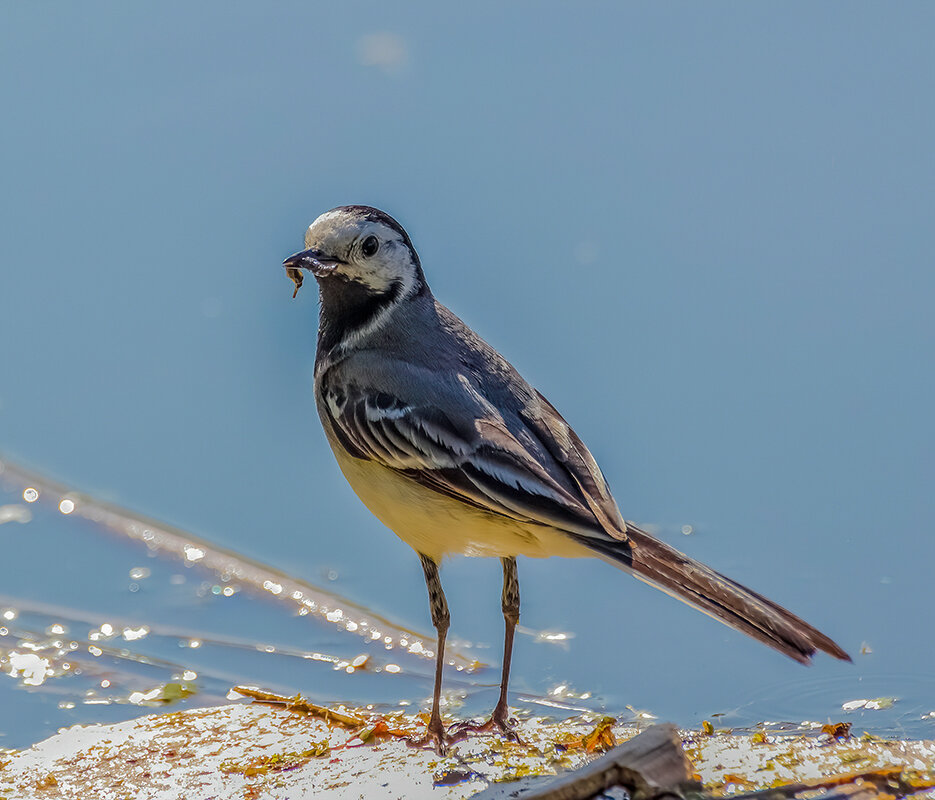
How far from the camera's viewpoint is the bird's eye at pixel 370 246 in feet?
15.3

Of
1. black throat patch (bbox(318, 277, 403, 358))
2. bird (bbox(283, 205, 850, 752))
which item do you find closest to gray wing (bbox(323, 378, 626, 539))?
bird (bbox(283, 205, 850, 752))

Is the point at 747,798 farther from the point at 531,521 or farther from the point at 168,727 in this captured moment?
the point at 168,727

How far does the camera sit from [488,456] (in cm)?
423

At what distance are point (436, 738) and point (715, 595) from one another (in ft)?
3.85

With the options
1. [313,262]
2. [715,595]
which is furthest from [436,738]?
[313,262]

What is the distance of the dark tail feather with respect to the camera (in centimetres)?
374

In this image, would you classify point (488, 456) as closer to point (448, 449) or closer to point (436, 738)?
point (448, 449)

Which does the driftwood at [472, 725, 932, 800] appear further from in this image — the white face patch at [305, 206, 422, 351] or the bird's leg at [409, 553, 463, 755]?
the white face patch at [305, 206, 422, 351]

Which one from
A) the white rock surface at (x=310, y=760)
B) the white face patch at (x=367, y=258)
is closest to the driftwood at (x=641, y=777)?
the white rock surface at (x=310, y=760)

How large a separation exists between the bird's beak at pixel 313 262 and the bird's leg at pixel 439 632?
1129 mm

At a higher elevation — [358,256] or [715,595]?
[358,256]

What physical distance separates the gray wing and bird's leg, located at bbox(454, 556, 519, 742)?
0.52 metres

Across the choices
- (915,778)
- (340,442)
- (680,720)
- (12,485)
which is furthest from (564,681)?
(12,485)

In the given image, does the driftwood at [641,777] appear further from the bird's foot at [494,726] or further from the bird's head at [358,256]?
the bird's head at [358,256]
